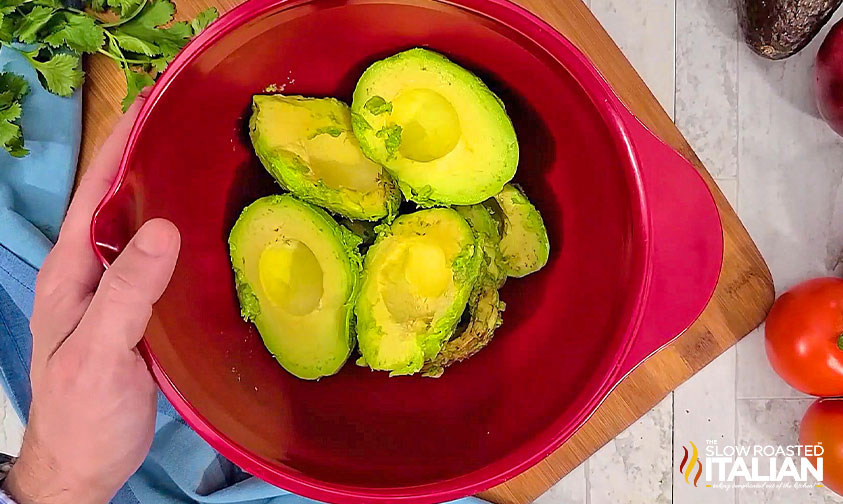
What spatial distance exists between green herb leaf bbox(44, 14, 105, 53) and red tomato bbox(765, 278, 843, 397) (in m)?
0.71

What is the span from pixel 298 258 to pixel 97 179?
0.18 m

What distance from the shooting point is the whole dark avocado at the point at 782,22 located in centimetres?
78

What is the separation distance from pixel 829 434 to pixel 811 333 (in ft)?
0.39

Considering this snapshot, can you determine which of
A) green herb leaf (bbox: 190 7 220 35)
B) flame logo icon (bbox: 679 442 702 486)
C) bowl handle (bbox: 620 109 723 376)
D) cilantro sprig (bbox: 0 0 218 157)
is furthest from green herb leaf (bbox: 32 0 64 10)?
flame logo icon (bbox: 679 442 702 486)

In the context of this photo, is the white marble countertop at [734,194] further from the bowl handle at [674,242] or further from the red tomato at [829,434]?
the bowl handle at [674,242]

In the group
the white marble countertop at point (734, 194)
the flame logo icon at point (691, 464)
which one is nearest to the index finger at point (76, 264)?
the white marble countertop at point (734, 194)

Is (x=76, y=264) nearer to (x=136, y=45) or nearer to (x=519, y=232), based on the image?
(x=136, y=45)

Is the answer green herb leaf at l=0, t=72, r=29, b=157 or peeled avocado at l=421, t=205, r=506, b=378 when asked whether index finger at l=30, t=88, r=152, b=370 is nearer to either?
Result: green herb leaf at l=0, t=72, r=29, b=157

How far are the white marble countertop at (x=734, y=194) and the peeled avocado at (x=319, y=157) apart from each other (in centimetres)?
38

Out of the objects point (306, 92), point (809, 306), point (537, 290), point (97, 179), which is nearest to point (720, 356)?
point (809, 306)

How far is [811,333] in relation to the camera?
0.82 metres

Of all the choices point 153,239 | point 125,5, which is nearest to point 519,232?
point 153,239

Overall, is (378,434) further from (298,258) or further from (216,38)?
(216,38)

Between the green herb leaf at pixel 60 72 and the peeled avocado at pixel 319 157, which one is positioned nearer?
the peeled avocado at pixel 319 157
